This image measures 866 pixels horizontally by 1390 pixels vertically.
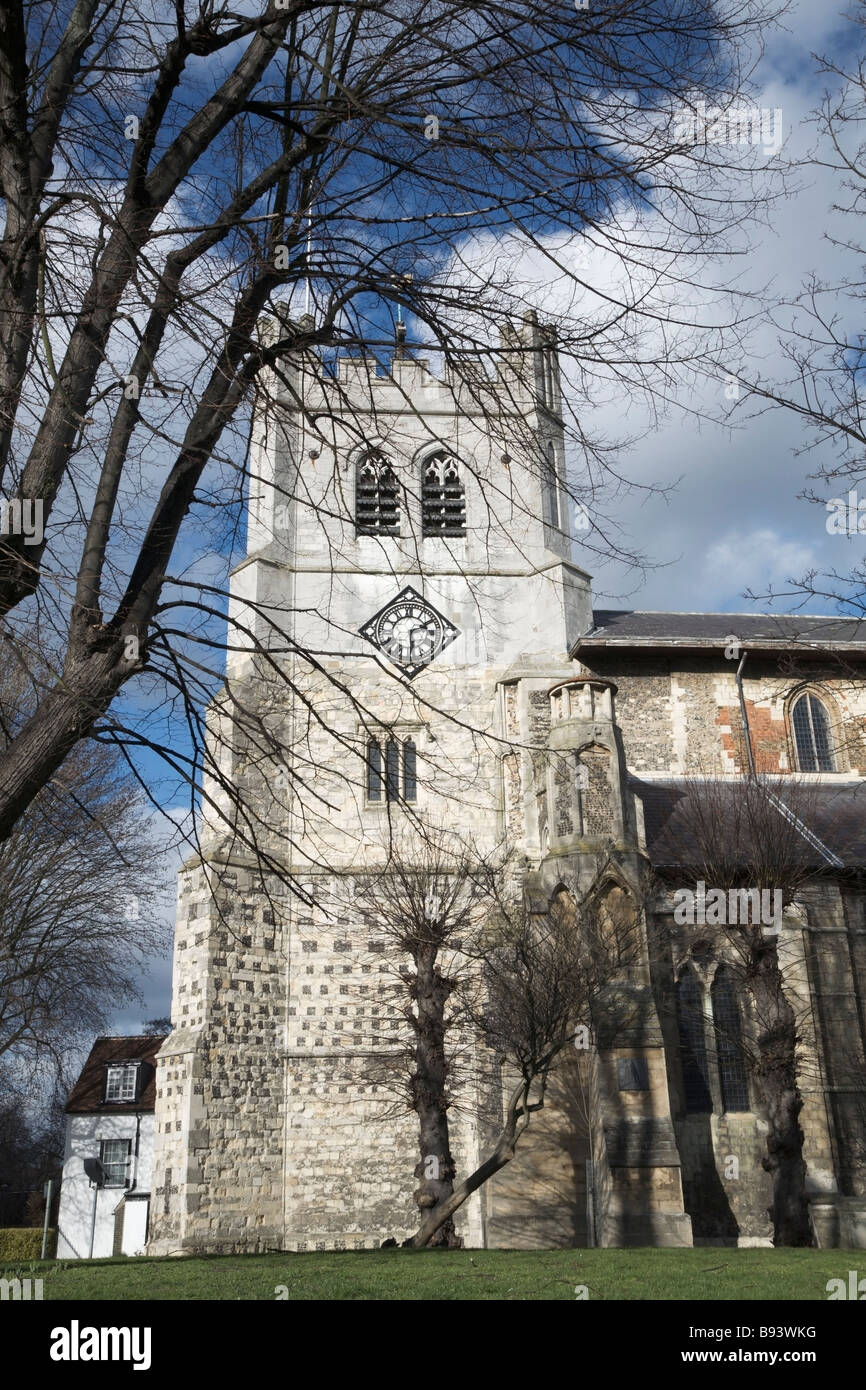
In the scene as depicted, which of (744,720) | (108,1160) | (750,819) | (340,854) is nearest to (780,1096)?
(750,819)

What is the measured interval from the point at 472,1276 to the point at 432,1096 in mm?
6841

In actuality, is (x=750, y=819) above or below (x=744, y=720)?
below

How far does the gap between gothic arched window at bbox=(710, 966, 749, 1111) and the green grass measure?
6199mm

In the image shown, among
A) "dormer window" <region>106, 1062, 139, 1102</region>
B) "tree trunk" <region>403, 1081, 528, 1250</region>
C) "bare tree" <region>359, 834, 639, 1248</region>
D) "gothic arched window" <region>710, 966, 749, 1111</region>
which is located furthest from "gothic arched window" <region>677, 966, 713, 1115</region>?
"dormer window" <region>106, 1062, 139, 1102</region>

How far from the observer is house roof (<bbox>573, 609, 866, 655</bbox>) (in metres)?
23.5

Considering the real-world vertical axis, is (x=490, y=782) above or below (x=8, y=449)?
above

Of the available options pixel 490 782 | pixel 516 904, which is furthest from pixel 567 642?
pixel 516 904

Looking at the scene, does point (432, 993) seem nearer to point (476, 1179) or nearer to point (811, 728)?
point (476, 1179)

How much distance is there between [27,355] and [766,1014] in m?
15.2

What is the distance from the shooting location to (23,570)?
17.1 feet

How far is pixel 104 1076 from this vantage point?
118 ft

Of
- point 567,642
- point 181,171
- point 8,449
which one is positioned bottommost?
point 8,449

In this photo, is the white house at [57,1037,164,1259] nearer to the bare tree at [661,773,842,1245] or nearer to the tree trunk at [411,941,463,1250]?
the tree trunk at [411,941,463,1250]
